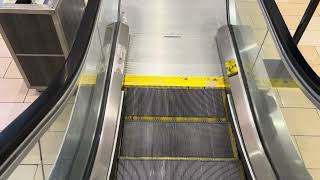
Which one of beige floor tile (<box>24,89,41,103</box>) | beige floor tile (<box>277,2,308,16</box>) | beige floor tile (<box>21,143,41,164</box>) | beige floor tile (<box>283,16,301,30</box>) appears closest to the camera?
beige floor tile (<box>21,143,41,164</box>)

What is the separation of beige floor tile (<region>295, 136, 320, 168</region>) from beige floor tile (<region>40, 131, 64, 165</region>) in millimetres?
2630

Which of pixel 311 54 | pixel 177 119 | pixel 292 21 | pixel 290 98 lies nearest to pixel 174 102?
pixel 177 119

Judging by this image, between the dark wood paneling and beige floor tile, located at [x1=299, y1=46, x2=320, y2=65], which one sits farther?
beige floor tile, located at [x1=299, y1=46, x2=320, y2=65]

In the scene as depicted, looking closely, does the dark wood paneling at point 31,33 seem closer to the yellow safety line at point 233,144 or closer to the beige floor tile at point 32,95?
the beige floor tile at point 32,95

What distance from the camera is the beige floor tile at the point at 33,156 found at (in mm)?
1479

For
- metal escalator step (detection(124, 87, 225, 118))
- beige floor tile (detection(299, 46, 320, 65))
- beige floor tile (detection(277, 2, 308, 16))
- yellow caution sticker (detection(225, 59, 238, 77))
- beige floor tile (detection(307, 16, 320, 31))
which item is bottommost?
Result: metal escalator step (detection(124, 87, 225, 118))

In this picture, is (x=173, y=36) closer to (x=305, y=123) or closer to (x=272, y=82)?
(x=272, y=82)

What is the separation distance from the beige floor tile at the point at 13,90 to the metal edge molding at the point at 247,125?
271 centimetres

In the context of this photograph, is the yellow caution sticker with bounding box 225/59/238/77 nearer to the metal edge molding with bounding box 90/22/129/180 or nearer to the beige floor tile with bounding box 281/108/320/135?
the beige floor tile with bounding box 281/108/320/135

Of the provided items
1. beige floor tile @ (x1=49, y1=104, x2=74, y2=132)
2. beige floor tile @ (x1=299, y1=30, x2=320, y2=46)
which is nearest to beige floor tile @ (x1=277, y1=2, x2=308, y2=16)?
beige floor tile @ (x1=299, y1=30, x2=320, y2=46)

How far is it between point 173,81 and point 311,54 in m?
2.46

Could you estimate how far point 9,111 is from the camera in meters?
3.94

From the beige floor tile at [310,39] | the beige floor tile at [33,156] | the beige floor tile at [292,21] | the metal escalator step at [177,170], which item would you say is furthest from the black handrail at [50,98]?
the beige floor tile at [292,21]

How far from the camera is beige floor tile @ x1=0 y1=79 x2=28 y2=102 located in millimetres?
4094
